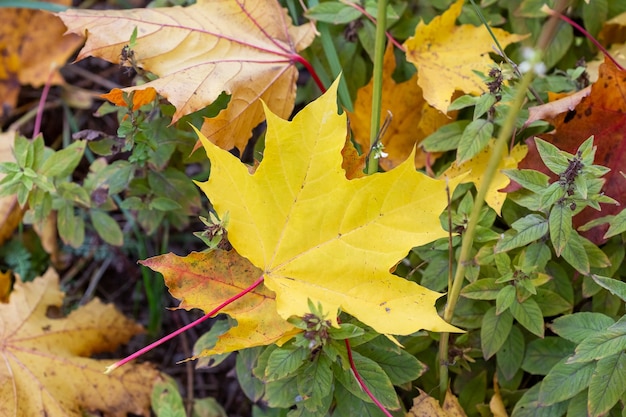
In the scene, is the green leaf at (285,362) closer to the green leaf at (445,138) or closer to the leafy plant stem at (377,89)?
the leafy plant stem at (377,89)

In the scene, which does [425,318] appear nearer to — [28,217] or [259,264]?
[259,264]

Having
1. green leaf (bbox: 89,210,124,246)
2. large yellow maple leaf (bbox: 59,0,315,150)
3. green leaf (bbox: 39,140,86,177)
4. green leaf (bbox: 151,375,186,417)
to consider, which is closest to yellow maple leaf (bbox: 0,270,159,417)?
green leaf (bbox: 151,375,186,417)

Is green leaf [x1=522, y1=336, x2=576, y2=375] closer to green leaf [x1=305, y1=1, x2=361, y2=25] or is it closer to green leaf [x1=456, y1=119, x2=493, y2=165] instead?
green leaf [x1=456, y1=119, x2=493, y2=165]

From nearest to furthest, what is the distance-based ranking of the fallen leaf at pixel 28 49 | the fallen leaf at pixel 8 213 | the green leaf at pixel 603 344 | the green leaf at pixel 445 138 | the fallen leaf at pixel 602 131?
the green leaf at pixel 603 344, the fallen leaf at pixel 602 131, the green leaf at pixel 445 138, the fallen leaf at pixel 8 213, the fallen leaf at pixel 28 49

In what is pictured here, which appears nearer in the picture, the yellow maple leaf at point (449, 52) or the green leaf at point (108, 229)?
the yellow maple leaf at point (449, 52)

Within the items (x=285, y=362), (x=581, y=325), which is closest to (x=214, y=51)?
(x=285, y=362)

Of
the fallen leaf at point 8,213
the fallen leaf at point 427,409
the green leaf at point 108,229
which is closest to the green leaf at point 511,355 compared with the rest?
the fallen leaf at point 427,409

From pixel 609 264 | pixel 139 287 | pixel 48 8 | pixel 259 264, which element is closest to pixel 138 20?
pixel 48 8
